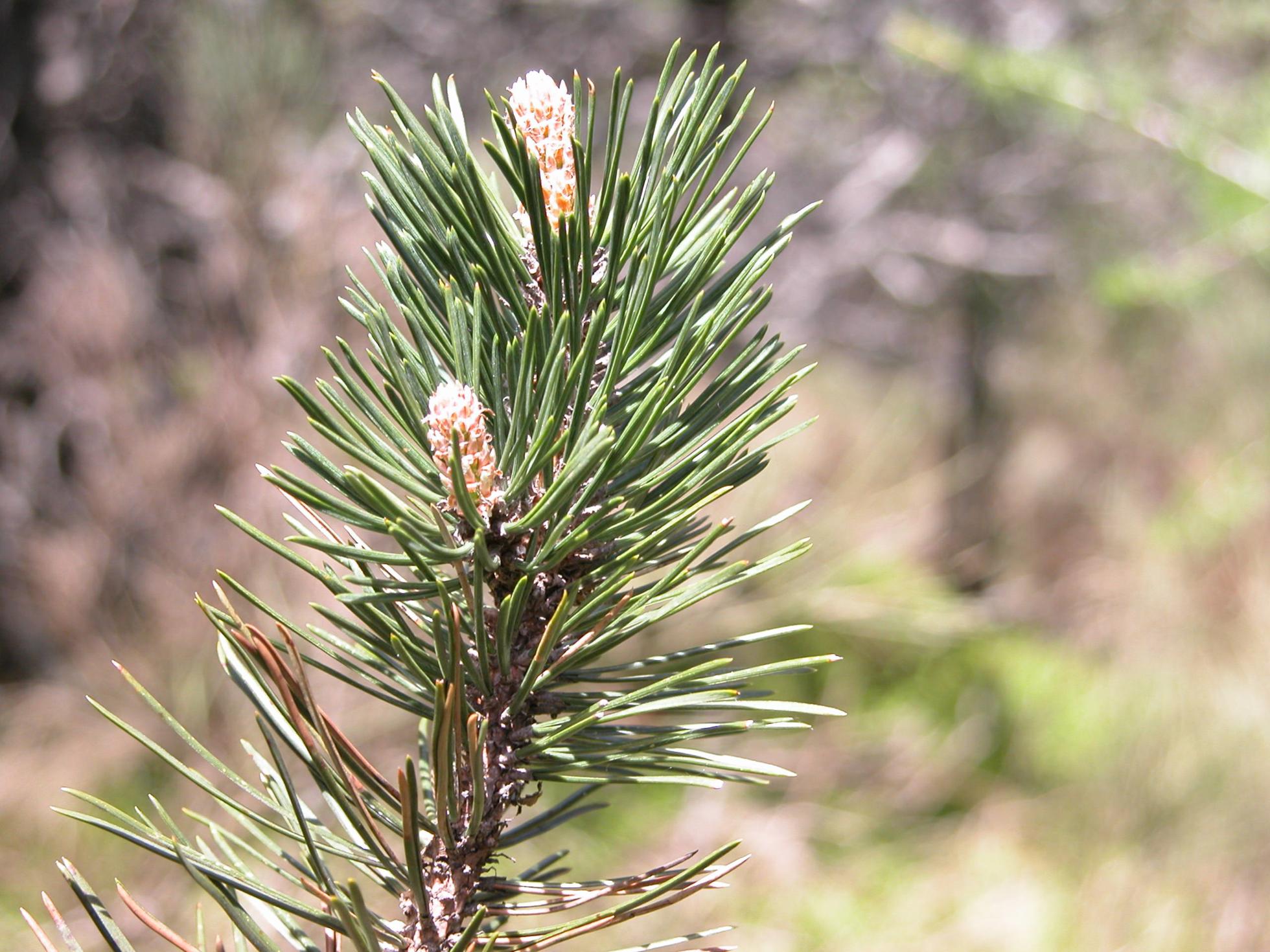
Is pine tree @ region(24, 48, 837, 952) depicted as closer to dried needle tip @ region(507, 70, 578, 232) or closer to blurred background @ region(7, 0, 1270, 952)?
dried needle tip @ region(507, 70, 578, 232)

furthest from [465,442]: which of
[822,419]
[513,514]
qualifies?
[822,419]

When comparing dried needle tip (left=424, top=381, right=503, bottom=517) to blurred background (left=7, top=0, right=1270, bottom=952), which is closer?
dried needle tip (left=424, top=381, right=503, bottom=517)

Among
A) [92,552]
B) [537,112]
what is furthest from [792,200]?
[537,112]

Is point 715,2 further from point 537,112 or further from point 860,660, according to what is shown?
point 537,112

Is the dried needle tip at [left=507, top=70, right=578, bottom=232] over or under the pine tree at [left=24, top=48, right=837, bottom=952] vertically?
over

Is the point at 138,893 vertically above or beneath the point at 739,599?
beneath

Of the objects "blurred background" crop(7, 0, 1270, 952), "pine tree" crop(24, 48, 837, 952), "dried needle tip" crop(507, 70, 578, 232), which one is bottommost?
"pine tree" crop(24, 48, 837, 952)

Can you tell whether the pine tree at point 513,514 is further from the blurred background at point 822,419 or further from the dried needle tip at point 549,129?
the blurred background at point 822,419

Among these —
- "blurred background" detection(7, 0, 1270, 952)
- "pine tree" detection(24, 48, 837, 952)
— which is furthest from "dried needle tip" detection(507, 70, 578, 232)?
"blurred background" detection(7, 0, 1270, 952)
